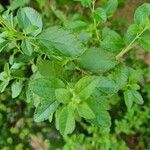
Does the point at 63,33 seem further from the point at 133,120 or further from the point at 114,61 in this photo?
the point at 133,120

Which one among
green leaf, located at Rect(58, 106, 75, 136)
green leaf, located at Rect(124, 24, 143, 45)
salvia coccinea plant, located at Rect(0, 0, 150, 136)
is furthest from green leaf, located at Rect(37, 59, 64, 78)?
green leaf, located at Rect(124, 24, 143, 45)

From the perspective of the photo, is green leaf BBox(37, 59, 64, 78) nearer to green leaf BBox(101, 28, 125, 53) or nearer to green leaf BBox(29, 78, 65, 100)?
green leaf BBox(29, 78, 65, 100)

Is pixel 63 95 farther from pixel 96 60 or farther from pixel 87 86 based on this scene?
pixel 96 60

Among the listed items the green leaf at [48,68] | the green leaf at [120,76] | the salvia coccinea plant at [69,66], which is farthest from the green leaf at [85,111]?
the green leaf at [120,76]

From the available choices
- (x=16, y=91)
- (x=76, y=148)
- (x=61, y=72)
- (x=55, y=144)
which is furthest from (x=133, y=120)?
(x=61, y=72)

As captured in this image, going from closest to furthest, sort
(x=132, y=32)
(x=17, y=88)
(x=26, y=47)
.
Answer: (x=26, y=47) < (x=132, y=32) < (x=17, y=88)

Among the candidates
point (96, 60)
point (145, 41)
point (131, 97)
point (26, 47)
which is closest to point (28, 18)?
point (26, 47)
